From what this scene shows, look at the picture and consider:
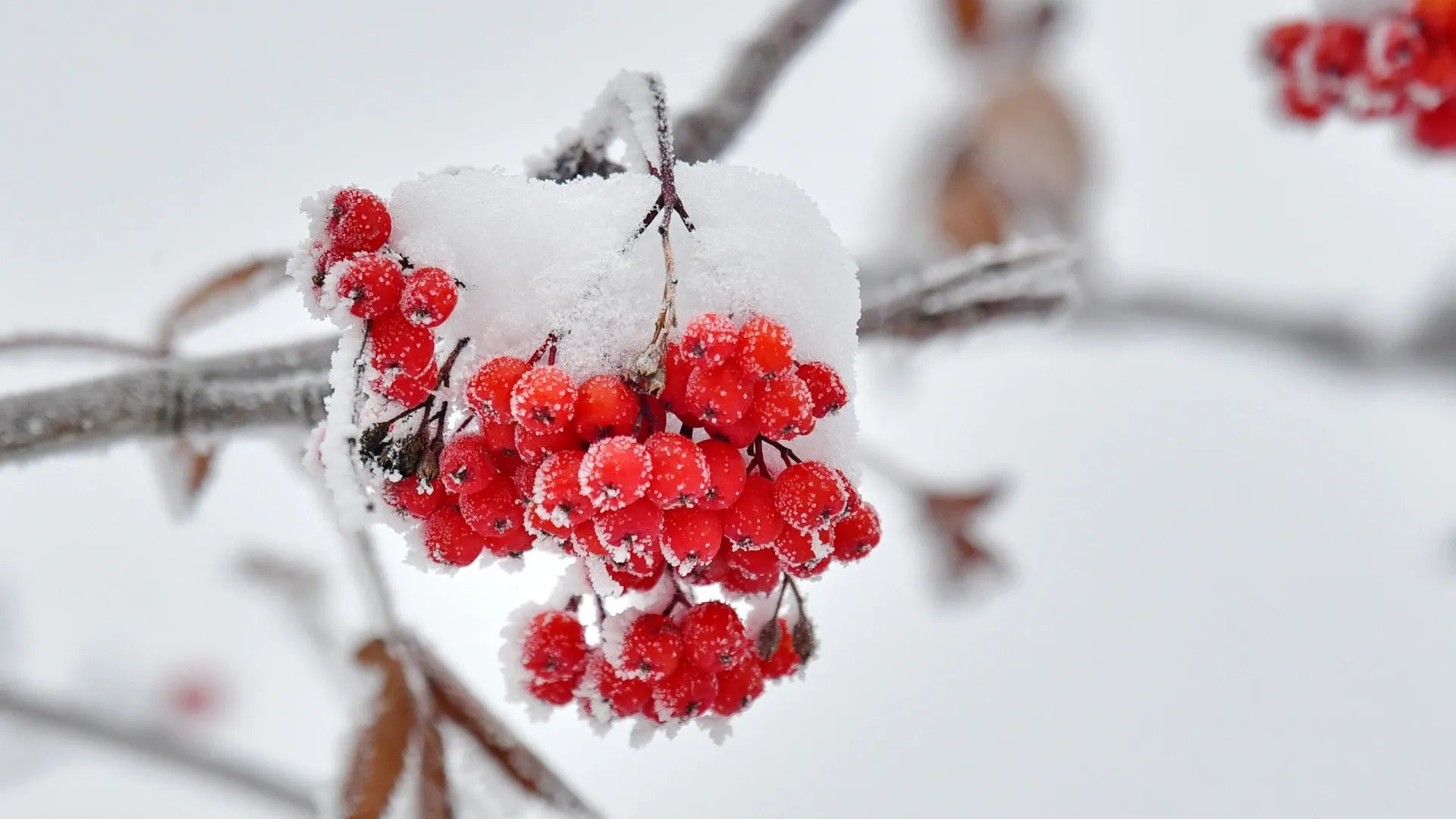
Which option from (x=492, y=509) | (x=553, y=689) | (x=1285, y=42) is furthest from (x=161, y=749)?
(x=1285, y=42)

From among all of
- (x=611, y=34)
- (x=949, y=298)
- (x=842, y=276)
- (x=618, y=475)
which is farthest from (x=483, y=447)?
(x=611, y=34)

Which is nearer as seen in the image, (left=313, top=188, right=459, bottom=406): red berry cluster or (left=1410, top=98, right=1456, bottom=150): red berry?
(left=313, top=188, right=459, bottom=406): red berry cluster

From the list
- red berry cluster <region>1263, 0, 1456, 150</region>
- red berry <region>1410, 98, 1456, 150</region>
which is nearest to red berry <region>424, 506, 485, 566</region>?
red berry cluster <region>1263, 0, 1456, 150</region>

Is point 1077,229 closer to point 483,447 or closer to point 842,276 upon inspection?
point 842,276

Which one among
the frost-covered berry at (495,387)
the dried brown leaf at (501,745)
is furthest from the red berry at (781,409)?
the dried brown leaf at (501,745)

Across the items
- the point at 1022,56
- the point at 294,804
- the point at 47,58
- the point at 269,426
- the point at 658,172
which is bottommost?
the point at 294,804

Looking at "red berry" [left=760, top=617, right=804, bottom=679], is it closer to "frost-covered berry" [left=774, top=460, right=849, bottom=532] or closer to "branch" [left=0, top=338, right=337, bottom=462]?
"frost-covered berry" [left=774, top=460, right=849, bottom=532]
